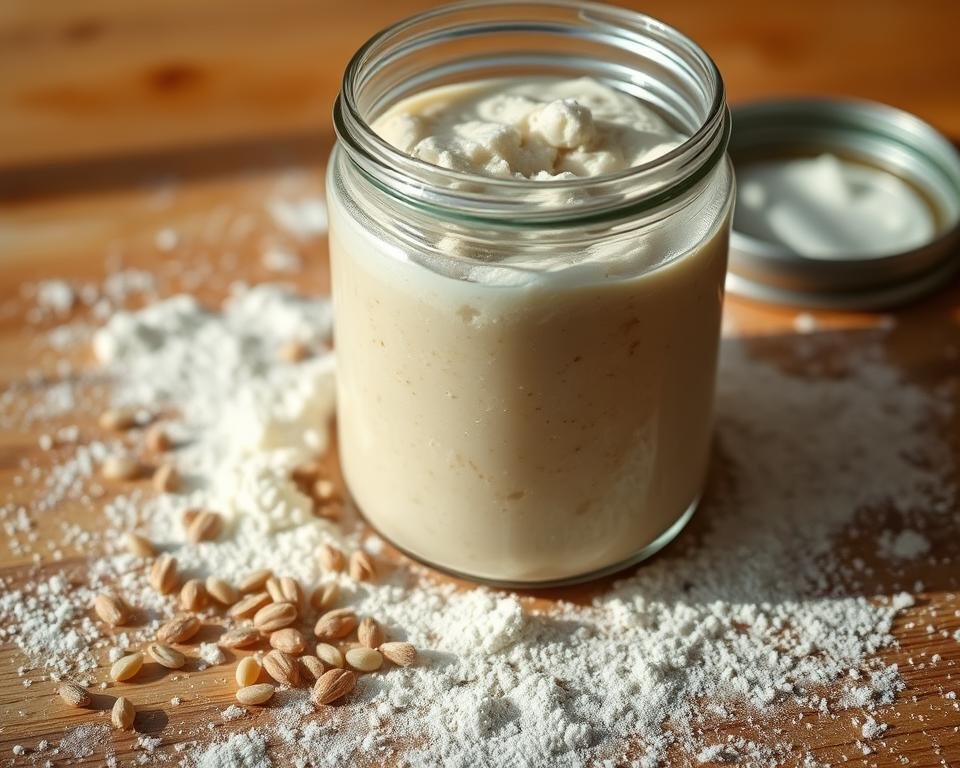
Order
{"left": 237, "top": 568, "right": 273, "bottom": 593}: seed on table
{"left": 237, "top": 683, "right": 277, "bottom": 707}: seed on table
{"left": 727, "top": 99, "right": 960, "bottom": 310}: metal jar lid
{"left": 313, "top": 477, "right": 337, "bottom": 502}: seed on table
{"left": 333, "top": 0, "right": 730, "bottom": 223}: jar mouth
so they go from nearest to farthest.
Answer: {"left": 333, "top": 0, "right": 730, "bottom": 223}: jar mouth, {"left": 237, "top": 683, "right": 277, "bottom": 707}: seed on table, {"left": 237, "top": 568, "right": 273, "bottom": 593}: seed on table, {"left": 313, "top": 477, "right": 337, "bottom": 502}: seed on table, {"left": 727, "top": 99, "right": 960, "bottom": 310}: metal jar lid

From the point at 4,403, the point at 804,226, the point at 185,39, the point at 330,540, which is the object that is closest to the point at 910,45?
the point at 804,226

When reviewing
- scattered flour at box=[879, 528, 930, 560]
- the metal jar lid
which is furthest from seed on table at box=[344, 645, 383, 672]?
the metal jar lid

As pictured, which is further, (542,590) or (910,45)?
(910,45)

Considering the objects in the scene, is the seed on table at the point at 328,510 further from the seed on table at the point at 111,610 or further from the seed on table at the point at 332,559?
the seed on table at the point at 111,610

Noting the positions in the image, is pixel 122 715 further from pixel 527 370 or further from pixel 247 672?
pixel 527 370

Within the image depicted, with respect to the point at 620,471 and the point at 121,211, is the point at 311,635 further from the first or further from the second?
the point at 121,211

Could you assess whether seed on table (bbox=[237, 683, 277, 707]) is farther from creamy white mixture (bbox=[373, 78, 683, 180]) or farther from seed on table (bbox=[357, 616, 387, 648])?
creamy white mixture (bbox=[373, 78, 683, 180])

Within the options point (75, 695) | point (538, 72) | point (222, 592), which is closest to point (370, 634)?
point (222, 592)
